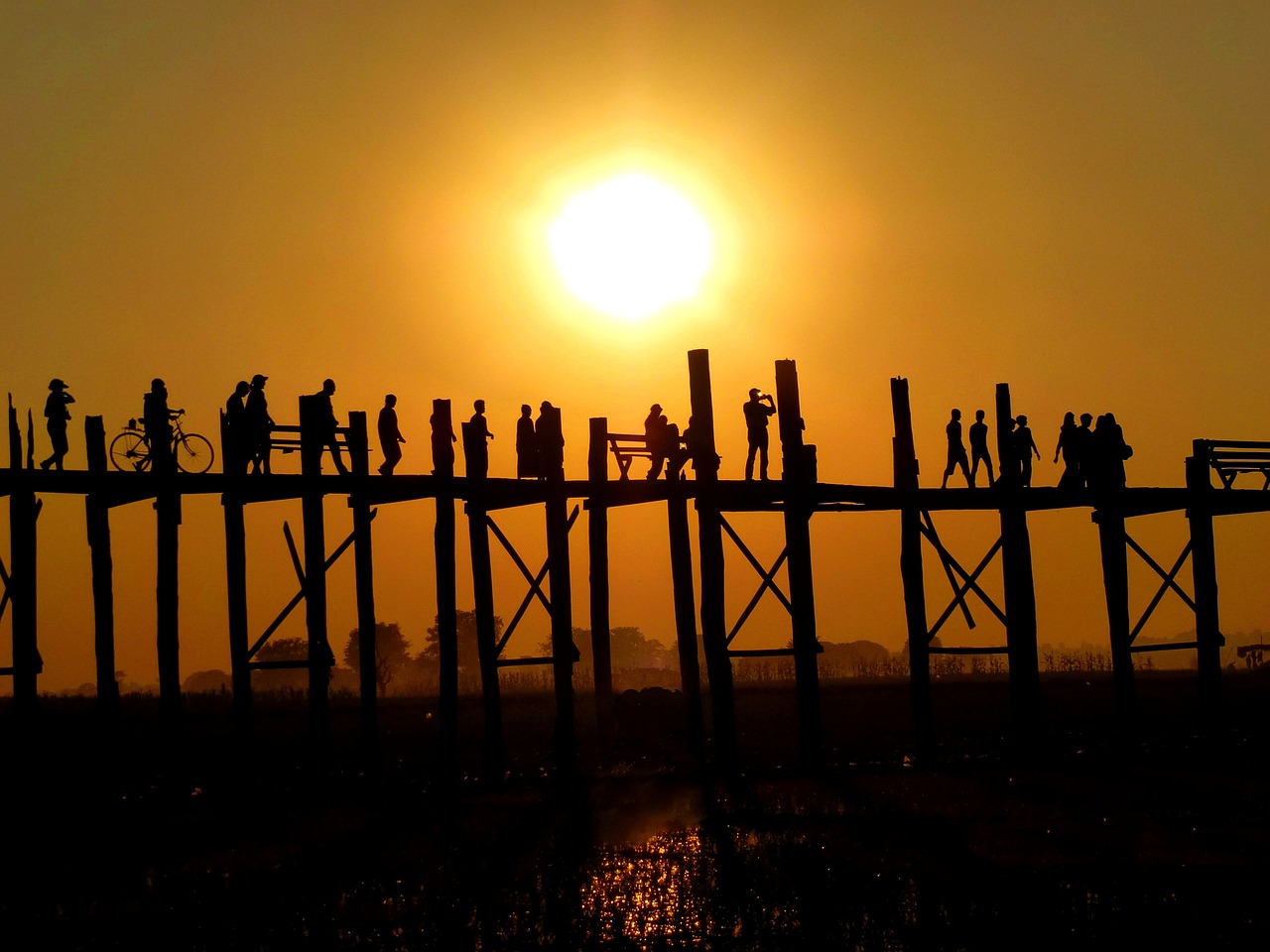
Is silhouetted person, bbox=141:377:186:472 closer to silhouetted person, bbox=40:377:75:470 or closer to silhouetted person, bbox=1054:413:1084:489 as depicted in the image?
silhouetted person, bbox=40:377:75:470

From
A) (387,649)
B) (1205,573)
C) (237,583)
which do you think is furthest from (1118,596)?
(387,649)

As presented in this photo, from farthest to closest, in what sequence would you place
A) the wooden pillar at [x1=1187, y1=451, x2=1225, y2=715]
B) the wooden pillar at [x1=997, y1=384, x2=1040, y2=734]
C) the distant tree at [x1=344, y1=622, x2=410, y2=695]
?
the distant tree at [x1=344, y1=622, x2=410, y2=695], the wooden pillar at [x1=1187, y1=451, x2=1225, y2=715], the wooden pillar at [x1=997, y1=384, x2=1040, y2=734]

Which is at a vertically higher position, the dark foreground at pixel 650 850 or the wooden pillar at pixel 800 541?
the wooden pillar at pixel 800 541

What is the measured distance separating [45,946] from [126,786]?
9182 mm

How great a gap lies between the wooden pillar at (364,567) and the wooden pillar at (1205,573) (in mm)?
13381

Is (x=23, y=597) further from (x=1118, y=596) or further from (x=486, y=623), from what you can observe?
(x=1118, y=596)

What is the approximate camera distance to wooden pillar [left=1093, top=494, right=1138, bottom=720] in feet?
85.8

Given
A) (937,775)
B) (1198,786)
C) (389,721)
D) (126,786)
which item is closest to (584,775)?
(937,775)

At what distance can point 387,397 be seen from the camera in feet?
76.2

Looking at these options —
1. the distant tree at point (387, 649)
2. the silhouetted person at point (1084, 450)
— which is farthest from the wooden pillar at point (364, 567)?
the distant tree at point (387, 649)

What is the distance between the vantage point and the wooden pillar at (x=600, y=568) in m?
22.8

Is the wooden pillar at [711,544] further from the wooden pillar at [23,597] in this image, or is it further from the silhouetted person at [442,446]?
the wooden pillar at [23,597]

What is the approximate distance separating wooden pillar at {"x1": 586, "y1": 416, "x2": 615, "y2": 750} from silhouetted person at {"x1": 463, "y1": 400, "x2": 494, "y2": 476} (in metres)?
1.49

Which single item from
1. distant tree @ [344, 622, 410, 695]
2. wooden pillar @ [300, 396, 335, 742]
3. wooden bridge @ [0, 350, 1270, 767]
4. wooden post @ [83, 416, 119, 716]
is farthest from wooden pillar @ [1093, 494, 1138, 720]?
distant tree @ [344, 622, 410, 695]
